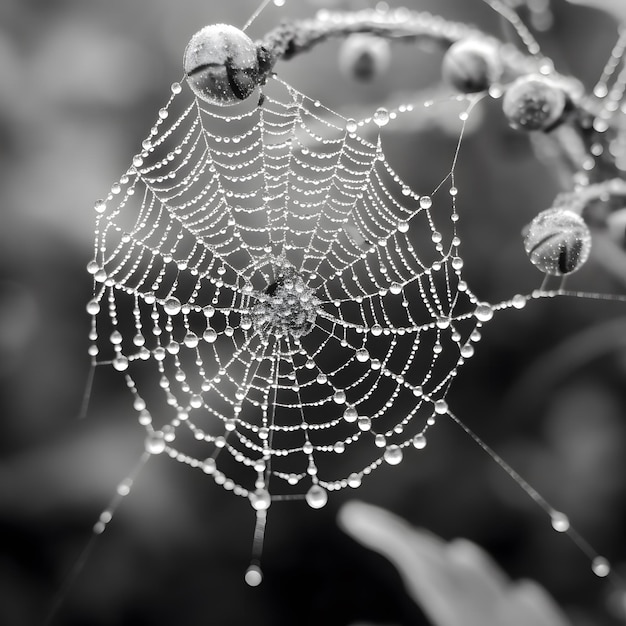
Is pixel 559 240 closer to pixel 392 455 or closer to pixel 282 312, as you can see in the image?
pixel 392 455

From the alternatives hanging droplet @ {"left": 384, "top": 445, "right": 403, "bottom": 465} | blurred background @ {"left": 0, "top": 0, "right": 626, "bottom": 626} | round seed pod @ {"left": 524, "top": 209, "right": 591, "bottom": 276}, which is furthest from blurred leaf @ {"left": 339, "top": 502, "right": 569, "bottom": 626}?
round seed pod @ {"left": 524, "top": 209, "right": 591, "bottom": 276}

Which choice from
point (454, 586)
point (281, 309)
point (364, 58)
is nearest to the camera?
point (364, 58)

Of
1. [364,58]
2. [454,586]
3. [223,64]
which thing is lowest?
[454,586]

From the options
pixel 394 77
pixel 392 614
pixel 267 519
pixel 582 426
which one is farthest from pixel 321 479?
pixel 394 77

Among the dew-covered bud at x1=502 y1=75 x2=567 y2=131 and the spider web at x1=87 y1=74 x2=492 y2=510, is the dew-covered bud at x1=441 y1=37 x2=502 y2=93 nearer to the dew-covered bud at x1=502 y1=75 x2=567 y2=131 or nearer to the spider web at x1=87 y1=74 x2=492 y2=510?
the dew-covered bud at x1=502 y1=75 x2=567 y2=131

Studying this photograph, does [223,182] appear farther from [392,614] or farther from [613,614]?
[613,614]

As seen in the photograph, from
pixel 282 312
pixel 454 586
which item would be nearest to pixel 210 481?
pixel 282 312

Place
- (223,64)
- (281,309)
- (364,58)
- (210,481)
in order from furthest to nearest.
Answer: (210,481) → (281,309) → (364,58) → (223,64)

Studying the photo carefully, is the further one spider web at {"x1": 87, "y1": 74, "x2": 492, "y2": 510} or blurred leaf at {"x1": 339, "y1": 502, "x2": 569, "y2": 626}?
spider web at {"x1": 87, "y1": 74, "x2": 492, "y2": 510}
